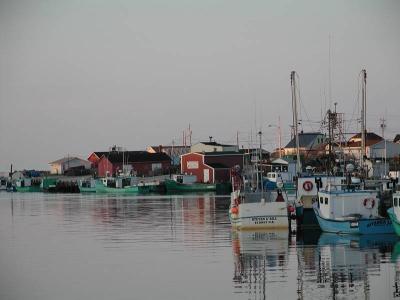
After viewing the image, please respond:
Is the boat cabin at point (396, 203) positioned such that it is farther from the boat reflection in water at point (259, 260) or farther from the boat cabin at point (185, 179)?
the boat cabin at point (185, 179)

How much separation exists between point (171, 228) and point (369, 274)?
2320 cm

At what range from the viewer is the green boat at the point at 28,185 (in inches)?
6733

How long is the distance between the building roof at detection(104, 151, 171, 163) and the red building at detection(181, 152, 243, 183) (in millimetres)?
20785

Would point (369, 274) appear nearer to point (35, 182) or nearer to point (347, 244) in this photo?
point (347, 244)

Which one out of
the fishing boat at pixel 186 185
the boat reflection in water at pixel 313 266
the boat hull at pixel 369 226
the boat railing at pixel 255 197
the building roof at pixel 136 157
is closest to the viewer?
the boat reflection in water at pixel 313 266

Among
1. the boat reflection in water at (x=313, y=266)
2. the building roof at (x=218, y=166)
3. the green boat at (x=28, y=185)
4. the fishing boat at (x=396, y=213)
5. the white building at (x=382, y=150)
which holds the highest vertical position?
the white building at (x=382, y=150)

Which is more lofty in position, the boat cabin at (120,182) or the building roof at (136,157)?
the building roof at (136,157)

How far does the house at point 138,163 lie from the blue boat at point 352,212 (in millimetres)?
104317

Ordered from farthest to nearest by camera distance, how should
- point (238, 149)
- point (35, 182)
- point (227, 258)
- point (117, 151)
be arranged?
1. point (35, 182)
2. point (117, 151)
3. point (238, 149)
4. point (227, 258)

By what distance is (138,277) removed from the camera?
2991cm

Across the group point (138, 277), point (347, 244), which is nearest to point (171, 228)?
point (347, 244)

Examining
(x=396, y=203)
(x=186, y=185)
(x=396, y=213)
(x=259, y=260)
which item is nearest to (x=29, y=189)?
(x=186, y=185)

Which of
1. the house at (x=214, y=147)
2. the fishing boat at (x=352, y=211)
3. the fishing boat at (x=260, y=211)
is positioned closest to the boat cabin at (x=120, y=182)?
the house at (x=214, y=147)

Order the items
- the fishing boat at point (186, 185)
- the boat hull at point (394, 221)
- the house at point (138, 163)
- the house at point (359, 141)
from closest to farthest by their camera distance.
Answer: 1. the boat hull at point (394, 221)
2. the house at point (359, 141)
3. the fishing boat at point (186, 185)
4. the house at point (138, 163)
